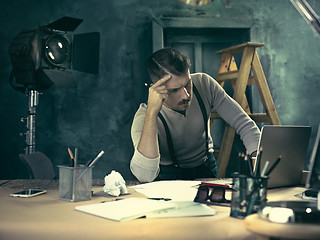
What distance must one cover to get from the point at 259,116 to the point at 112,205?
2.45 m

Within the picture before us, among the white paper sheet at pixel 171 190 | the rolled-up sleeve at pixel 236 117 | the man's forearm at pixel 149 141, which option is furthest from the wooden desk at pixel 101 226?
the rolled-up sleeve at pixel 236 117

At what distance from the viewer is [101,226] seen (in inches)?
30.3

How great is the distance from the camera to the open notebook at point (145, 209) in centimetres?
84

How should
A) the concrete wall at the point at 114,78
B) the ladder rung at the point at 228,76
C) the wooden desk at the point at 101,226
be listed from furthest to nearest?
the concrete wall at the point at 114,78 < the ladder rung at the point at 228,76 < the wooden desk at the point at 101,226

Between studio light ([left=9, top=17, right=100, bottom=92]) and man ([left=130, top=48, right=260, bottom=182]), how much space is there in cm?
128

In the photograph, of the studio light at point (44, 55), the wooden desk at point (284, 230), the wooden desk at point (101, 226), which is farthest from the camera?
the studio light at point (44, 55)

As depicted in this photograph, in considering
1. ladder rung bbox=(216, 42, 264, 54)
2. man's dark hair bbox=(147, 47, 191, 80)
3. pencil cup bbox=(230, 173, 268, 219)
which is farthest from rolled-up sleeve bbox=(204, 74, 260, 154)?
ladder rung bbox=(216, 42, 264, 54)

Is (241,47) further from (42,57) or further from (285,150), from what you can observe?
(285,150)

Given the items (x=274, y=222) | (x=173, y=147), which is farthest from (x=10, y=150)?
(x=274, y=222)

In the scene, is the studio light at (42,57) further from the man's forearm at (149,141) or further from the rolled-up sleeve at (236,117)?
the man's forearm at (149,141)

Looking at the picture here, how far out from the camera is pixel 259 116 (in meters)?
3.15

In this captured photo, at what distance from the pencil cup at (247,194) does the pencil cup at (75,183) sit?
1.55ft

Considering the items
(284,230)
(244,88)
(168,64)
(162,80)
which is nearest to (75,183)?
(284,230)

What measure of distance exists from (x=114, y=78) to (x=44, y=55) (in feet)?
3.17
